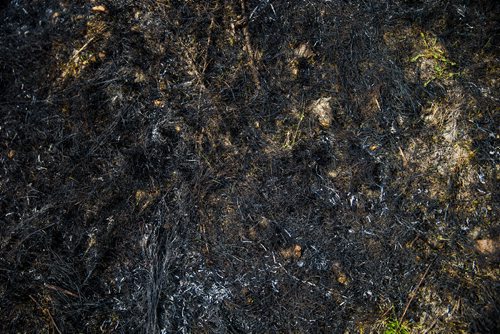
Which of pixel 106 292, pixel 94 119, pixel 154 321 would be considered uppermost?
pixel 94 119

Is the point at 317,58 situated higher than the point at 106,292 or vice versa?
the point at 317,58

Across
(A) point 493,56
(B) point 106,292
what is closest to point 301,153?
(A) point 493,56

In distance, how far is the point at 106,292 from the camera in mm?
2371

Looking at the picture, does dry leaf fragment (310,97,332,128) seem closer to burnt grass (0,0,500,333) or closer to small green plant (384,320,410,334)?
burnt grass (0,0,500,333)

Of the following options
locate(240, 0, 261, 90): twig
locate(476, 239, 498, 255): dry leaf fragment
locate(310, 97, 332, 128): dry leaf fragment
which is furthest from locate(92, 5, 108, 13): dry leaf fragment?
locate(476, 239, 498, 255): dry leaf fragment

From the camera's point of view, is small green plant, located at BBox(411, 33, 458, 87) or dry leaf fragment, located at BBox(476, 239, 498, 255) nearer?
dry leaf fragment, located at BBox(476, 239, 498, 255)

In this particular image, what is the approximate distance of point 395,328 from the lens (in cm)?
229

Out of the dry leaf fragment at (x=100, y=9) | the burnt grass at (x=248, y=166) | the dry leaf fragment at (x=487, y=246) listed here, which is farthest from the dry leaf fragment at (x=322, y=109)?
the dry leaf fragment at (x=100, y=9)

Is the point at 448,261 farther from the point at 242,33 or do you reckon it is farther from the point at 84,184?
the point at 84,184

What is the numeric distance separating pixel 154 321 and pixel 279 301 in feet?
2.55

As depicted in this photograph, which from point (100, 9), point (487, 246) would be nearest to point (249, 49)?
point (100, 9)

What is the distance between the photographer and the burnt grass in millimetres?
2314

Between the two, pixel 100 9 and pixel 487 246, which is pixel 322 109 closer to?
pixel 487 246

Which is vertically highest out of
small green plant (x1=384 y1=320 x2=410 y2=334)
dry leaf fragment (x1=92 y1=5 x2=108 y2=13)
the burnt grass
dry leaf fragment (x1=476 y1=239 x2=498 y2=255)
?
dry leaf fragment (x1=92 y1=5 x2=108 y2=13)
